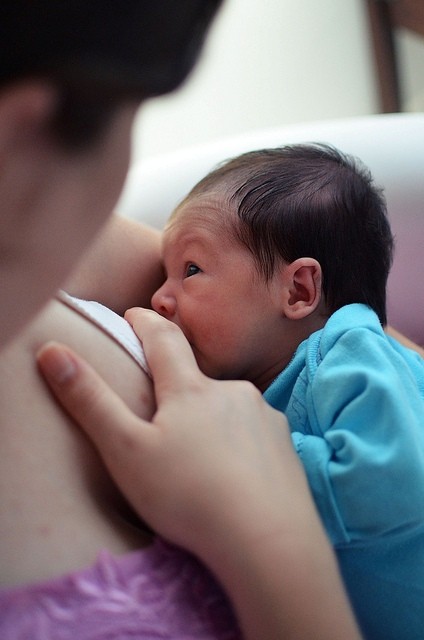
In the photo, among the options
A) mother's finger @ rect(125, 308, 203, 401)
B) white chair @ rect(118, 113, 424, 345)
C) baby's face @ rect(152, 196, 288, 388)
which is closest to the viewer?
mother's finger @ rect(125, 308, 203, 401)

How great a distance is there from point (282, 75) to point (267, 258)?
60.9 inches

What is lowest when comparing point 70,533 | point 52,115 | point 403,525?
point 403,525

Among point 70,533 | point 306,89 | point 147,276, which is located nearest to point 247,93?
point 306,89

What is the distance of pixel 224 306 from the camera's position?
899 mm

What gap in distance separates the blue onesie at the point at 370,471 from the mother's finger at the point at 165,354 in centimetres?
13

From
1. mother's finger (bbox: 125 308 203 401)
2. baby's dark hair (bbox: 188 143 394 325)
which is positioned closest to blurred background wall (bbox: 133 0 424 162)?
baby's dark hair (bbox: 188 143 394 325)

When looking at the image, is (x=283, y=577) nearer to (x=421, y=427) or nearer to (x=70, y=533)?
(x=70, y=533)

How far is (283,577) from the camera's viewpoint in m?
0.55

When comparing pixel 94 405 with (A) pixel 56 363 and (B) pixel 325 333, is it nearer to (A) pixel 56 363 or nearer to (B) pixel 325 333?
(A) pixel 56 363

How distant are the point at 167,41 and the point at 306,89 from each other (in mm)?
2126

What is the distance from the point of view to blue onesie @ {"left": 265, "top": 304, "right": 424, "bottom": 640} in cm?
69

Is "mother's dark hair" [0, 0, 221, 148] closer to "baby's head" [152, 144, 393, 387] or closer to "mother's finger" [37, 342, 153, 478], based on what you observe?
"mother's finger" [37, 342, 153, 478]

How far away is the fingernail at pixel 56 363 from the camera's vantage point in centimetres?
60

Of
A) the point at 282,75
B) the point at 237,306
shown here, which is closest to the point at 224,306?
the point at 237,306
